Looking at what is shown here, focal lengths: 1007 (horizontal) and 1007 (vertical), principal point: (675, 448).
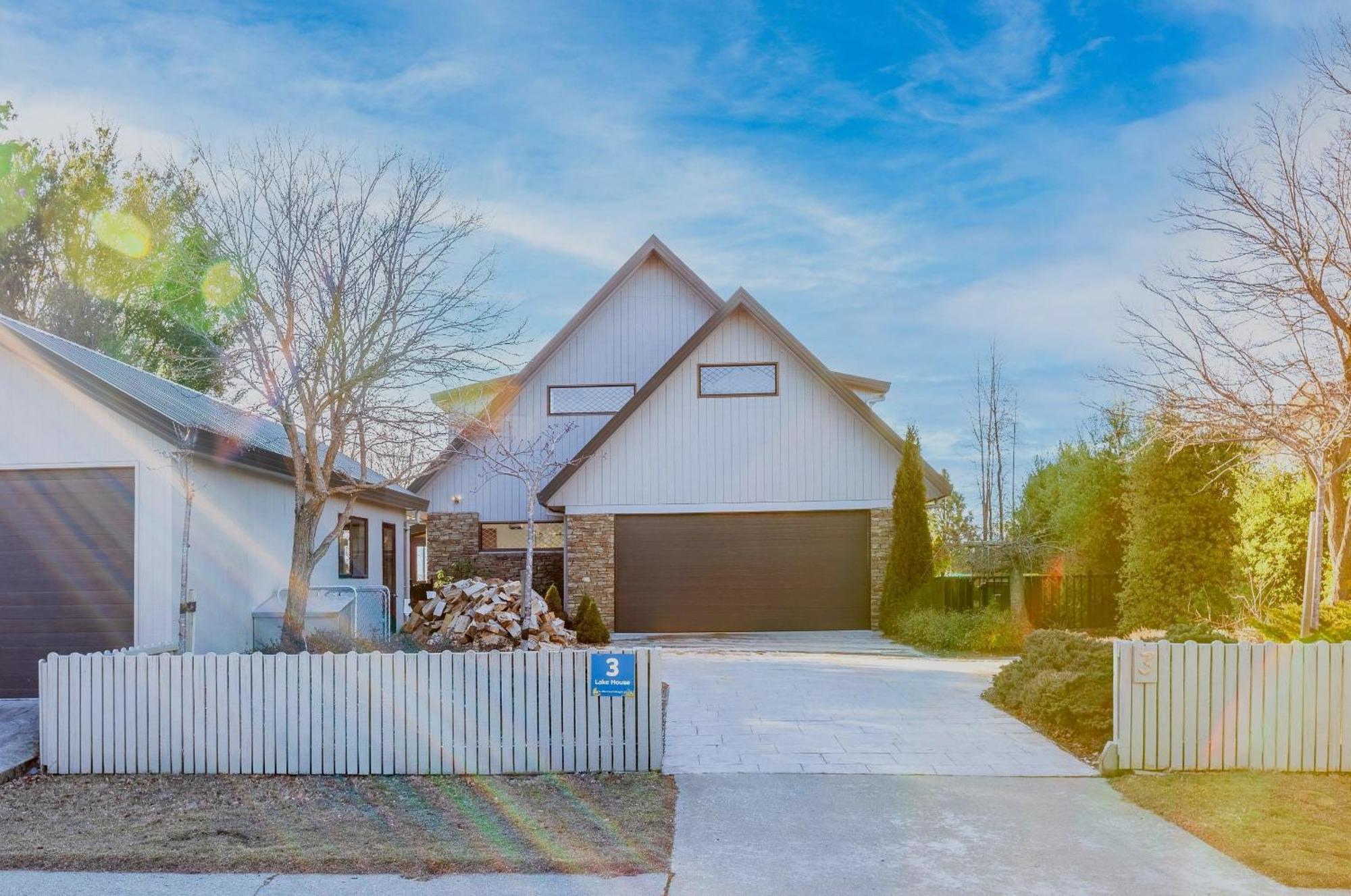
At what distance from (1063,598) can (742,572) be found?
243 inches

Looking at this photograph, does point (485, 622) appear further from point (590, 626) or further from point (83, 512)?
point (83, 512)

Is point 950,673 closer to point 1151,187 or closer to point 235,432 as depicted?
point 1151,187

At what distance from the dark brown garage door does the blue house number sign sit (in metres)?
6.30

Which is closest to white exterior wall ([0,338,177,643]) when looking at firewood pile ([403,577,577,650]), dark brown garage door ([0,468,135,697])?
dark brown garage door ([0,468,135,697])

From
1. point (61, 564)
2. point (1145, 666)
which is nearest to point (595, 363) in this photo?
Result: point (61, 564)

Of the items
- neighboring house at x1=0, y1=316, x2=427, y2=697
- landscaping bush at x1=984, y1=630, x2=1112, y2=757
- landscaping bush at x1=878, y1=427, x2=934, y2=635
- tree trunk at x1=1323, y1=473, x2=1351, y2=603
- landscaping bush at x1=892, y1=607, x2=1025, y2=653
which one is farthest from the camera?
landscaping bush at x1=878, y1=427, x2=934, y2=635

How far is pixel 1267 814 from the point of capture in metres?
6.52

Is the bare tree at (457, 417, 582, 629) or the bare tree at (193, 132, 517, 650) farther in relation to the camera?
the bare tree at (457, 417, 582, 629)

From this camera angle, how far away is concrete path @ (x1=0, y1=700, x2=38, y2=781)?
7.97 meters

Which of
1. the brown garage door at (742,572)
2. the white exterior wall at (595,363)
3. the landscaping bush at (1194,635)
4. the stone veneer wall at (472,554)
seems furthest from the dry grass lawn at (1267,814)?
the white exterior wall at (595,363)

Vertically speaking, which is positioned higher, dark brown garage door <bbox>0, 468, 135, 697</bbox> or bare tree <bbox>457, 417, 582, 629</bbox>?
bare tree <bbox>457, 417, 582, 629</bbox>

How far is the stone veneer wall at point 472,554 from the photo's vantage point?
21.9 meters

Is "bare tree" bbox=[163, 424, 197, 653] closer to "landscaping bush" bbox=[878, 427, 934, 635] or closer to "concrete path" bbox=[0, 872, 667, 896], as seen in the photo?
"concrete path" bbox=[0, 872, 667, 896]

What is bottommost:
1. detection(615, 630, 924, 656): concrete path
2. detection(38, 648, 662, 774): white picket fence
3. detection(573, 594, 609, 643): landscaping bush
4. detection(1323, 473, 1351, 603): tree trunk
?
detection(615, 630, 924, 656): concrete path
